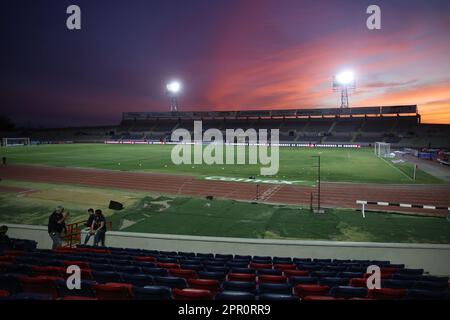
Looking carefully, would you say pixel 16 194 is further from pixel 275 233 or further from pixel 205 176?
pixel 275 233

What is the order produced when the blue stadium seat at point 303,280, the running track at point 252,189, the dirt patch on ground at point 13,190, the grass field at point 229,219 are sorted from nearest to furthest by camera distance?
the blue stadium seat at point 303,280
the grass field at point 229,219
the running track at point 252,189
the dirt patch on ground at point 13,190

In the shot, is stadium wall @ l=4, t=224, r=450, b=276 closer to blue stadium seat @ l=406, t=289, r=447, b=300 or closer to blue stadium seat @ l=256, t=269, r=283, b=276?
blue stadium seat @ l=256, t=269, r=283, b=276

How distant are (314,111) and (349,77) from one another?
26449 millimetres

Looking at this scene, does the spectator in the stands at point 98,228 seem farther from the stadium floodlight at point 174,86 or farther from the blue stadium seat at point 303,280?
the stadium floodlight at point 174,86

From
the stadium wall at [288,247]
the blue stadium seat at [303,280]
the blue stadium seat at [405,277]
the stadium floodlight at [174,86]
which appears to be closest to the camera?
the blue stadium seat at [303,280]

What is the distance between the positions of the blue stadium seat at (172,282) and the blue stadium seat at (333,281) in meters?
3.02

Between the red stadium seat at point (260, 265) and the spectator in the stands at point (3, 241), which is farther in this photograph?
the spectator in the stands at point (3, 241)

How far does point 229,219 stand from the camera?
1769 centimetres

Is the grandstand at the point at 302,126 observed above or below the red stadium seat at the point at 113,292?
above

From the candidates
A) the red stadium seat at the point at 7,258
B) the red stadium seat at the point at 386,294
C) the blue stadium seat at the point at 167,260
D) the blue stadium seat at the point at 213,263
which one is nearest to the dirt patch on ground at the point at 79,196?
the blue stadium seat at the point at 167,260

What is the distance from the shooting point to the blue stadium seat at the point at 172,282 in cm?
608

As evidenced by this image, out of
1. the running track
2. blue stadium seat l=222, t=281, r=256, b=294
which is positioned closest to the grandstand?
the running track

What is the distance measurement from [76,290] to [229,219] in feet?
40.5

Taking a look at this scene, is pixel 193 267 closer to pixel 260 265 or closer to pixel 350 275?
pixel 260 265
